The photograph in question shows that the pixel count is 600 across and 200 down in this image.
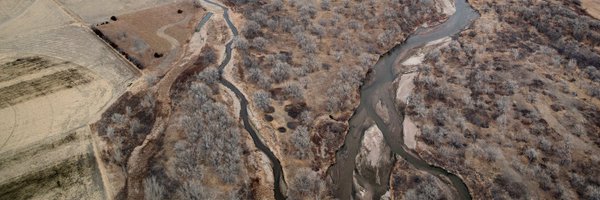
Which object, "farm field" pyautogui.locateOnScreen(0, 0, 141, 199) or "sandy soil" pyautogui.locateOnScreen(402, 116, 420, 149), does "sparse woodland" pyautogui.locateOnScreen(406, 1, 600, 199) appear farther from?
"farm field" pyautogui.locateOnScreen(0, 0, 141, 199)

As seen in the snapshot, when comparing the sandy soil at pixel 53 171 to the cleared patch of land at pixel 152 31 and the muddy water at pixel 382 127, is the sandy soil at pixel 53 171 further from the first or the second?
the muddy water at pixel 382 127

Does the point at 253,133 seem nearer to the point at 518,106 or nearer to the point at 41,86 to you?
the point at 41,86

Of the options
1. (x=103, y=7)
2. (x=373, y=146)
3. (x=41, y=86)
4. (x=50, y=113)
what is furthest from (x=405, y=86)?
(x=103, y=7)

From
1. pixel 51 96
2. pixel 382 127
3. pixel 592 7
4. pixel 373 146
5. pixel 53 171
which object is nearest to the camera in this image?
pixel 53 171

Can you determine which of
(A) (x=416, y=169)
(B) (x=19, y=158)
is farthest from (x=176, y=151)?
(A) (x=416, y=169)

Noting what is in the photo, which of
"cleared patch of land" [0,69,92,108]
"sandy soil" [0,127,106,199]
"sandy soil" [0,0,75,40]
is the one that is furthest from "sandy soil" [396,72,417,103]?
"sandy soil" [0,0,75,40]

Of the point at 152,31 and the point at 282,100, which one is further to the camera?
the point at 152,31

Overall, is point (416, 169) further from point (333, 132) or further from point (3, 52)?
point (3, 52)
